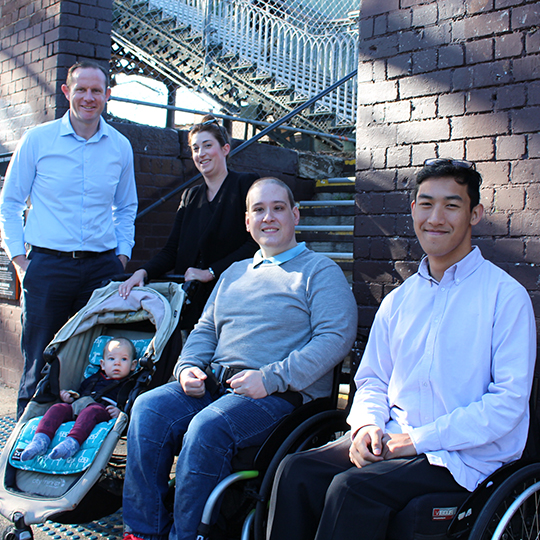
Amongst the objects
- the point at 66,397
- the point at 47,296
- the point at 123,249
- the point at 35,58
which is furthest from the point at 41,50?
the point at 66,397

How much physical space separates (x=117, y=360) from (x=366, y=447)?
1602 mm

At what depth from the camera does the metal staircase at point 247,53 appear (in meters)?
9.61

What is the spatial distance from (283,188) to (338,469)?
4.53 ft

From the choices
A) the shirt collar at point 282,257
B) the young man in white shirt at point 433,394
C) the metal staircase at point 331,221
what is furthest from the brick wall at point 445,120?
the metal staircase at point 331,221

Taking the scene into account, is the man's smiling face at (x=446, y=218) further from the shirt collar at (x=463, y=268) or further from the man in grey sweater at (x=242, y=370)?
the man in grey sweater at (x=242, y=370)

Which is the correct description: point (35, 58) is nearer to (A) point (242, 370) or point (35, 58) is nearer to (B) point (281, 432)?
(A) point (242, 370)

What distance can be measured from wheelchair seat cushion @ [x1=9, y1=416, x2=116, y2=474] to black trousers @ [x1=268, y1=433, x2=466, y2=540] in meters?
0.93

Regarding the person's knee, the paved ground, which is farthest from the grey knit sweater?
the paved ground

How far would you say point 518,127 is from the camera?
8.59 feet

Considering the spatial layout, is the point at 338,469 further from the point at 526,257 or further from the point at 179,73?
the point at 179,73

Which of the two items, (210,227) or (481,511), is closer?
(481,511)

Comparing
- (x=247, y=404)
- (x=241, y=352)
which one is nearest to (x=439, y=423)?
(x=247, y=404)

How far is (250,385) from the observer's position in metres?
2.39

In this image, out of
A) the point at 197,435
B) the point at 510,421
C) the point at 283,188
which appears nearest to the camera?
the point at 510,421
